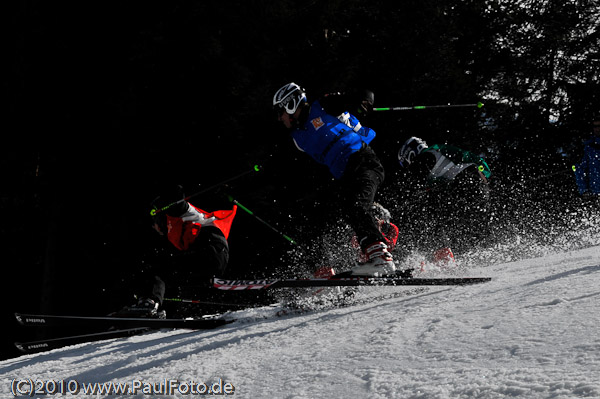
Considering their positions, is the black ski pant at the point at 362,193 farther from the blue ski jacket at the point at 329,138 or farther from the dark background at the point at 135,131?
the dark background at the point at 135,131

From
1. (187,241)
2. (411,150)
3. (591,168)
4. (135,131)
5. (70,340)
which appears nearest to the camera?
(187,241)

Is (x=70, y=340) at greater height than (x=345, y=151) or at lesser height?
lesser

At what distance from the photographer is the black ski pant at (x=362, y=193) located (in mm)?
4801

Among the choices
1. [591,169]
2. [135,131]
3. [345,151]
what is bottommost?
[345,151]

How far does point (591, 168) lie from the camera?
792 cm

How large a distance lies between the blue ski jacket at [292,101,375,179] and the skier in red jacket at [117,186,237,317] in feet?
4.41

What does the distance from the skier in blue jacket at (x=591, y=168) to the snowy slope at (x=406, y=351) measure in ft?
11.4

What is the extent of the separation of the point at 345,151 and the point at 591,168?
4591 mm

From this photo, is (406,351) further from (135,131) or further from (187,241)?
(135,131)

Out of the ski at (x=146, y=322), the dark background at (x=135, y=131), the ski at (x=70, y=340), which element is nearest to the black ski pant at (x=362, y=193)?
the ski at (x=146, y=322)

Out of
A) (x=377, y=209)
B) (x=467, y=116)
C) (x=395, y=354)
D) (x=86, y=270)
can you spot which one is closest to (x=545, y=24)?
(x=467, y=116)

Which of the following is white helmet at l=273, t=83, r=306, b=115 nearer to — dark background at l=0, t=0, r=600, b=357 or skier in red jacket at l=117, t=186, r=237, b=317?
skier in red jacket at l=117, t=186, r=237, b=317

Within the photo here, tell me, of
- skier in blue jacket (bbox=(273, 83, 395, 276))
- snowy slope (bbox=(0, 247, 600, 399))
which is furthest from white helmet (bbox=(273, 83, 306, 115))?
snowy slope (bbox=(0, 247, 600, 399))

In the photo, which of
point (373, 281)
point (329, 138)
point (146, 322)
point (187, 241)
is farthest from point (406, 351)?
point (187, 241)
